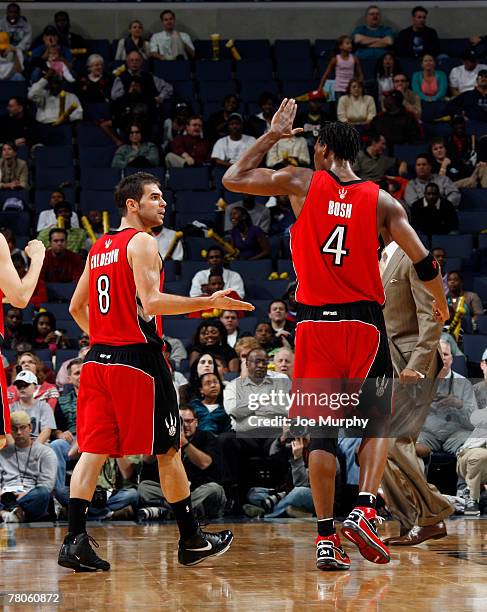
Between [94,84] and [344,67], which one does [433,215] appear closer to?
[344,67]

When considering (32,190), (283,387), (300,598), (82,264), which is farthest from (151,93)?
(300,598)

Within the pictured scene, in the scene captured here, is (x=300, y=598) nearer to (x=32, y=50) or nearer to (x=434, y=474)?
(x=434, y=474)

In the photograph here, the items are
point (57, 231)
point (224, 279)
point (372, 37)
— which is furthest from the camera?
point (372, 37)

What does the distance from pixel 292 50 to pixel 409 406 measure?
10.7m

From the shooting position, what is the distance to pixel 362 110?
14648 millimetres

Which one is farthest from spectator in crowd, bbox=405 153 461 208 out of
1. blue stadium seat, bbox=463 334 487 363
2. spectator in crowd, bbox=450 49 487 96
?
blue stadium seat, bbox=463 334 487 363

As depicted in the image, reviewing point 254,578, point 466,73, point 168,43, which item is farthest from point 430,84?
point 254,578

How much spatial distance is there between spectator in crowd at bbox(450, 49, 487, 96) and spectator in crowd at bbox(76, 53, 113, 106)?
5.00 m

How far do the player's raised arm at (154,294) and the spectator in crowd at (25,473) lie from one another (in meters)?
3.25

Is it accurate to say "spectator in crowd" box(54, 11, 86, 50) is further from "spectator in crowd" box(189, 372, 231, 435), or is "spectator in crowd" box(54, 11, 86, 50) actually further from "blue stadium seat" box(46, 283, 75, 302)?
"spectator in crowd" box(189, 372, 231, 435)

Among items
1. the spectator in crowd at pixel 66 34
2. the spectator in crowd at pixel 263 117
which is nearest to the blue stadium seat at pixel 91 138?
the spectator in crowd at pixel 263 117

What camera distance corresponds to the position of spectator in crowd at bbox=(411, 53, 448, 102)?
605 inches

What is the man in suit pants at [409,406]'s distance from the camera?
6.04m

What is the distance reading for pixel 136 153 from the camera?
45.4ft
